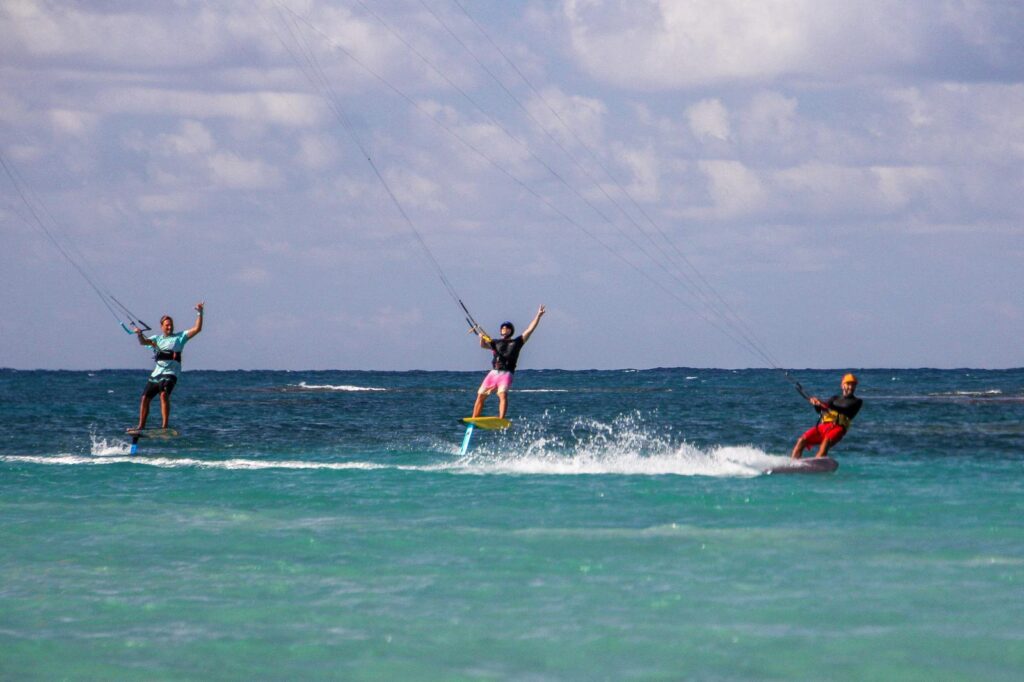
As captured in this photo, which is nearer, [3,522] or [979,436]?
[3,522]

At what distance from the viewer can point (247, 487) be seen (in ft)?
61.1

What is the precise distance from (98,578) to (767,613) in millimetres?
6104

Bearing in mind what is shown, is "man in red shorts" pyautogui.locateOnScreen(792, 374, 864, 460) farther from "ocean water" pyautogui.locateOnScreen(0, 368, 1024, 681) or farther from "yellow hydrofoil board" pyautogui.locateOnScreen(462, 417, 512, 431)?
"yellow hydrofoil board" pyautogui.locateOnScreen(462, 417, 512, 431)

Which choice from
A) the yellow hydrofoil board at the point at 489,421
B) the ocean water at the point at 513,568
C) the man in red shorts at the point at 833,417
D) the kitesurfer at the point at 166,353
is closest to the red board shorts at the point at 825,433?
the man in red shorts at the point at 833,417

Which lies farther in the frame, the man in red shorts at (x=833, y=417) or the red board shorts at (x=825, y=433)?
the red board shorts at (x=825, y=433)

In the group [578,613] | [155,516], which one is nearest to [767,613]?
[578,613]

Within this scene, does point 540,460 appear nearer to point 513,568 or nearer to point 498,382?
point 498,382

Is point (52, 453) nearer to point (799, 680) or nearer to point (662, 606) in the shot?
point (662, 606)

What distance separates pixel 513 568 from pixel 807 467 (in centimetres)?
897

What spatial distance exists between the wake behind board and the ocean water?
15 centimetres

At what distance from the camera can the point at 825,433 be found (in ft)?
63.1

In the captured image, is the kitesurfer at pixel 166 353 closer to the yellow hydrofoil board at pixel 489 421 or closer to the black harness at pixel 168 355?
the black harness at pixel 168 355

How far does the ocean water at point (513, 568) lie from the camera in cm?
884

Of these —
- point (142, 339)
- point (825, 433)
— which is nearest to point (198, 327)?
point (142, 339)
